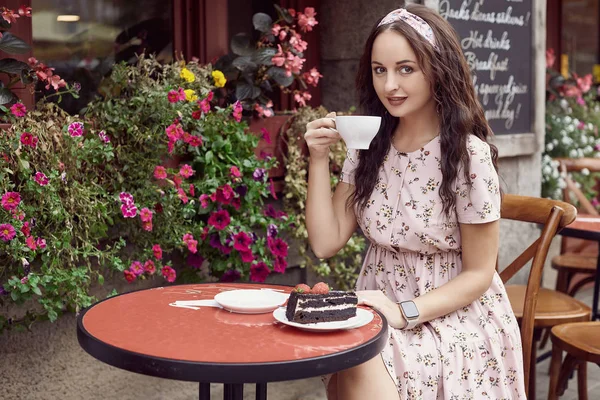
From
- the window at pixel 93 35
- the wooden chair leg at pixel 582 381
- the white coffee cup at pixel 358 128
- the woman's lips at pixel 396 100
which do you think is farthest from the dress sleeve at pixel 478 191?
the window at pixel 93 35

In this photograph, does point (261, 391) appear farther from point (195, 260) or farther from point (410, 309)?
point (195, 260)

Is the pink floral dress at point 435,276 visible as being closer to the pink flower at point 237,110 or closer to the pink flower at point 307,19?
the pink flower at point 237,110

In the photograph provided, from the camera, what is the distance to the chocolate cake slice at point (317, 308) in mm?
1783

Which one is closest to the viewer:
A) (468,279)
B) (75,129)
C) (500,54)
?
(468,279)

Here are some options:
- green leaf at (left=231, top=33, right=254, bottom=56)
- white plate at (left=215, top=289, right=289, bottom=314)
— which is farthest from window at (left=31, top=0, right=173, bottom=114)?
white plate at (left=215, top=289, right=289, bottom=314)

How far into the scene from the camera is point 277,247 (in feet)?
9.96

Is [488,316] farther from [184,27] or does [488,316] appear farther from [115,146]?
[184,27]

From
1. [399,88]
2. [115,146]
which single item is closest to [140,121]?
[115,146]

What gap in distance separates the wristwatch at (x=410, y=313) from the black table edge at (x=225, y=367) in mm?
→ 496

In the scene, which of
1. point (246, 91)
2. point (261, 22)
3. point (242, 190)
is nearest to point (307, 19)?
point (261, 22)

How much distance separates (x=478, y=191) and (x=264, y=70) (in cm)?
124

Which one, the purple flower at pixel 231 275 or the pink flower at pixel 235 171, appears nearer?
the pink flower at pixel 235 171

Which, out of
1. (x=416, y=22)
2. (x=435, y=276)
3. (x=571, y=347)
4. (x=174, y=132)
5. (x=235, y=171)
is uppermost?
(x=416, y=22)

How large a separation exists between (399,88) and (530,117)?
2551 millimetres
